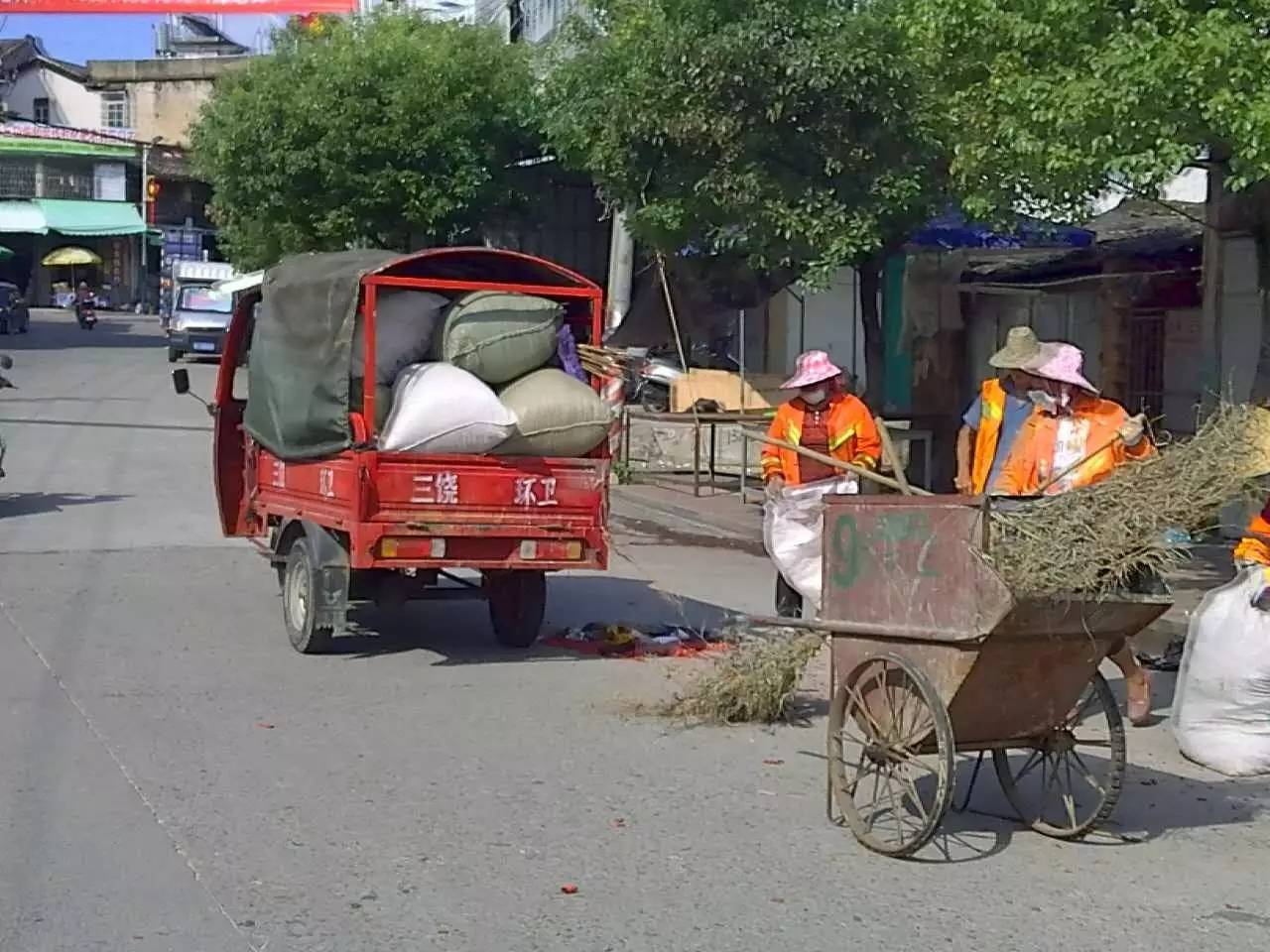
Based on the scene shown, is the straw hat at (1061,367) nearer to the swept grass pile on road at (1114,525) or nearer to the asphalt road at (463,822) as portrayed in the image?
the swept grass pile on road at (1114,525)

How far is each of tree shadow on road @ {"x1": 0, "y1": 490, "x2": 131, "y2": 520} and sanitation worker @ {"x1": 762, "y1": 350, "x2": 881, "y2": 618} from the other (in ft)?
30.2

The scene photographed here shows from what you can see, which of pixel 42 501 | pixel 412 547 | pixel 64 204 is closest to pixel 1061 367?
pixel 412 547

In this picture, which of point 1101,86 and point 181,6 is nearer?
point 1101,86

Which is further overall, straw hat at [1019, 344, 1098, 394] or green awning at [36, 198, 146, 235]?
green awning at [36, 198, 146, 235]

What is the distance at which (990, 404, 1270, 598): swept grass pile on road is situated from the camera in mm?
5574

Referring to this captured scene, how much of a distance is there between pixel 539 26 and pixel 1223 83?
25496 mm

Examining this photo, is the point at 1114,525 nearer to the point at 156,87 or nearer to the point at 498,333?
the point at 498,333

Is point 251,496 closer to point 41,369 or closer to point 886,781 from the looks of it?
point 886,781

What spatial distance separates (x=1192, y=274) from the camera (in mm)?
16531

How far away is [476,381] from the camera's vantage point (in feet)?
31.4

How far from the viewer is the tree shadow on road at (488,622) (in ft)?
33.3

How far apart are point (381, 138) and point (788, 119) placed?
1322 cm

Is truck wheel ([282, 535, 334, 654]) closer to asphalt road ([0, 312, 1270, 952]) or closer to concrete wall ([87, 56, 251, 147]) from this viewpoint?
asphalt road ([0, 312, 1270, 952])

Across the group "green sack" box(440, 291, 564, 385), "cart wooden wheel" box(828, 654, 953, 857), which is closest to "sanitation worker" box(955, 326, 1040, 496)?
"cart wooden wheel" box(828, 654, 953, 857)
